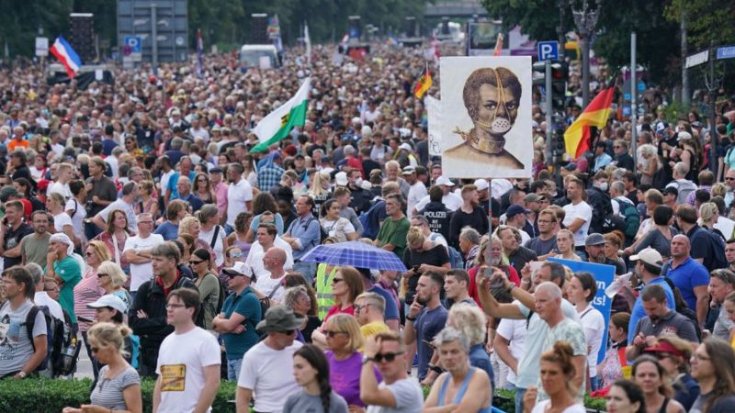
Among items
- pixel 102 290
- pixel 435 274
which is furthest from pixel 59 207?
pixel 435 274

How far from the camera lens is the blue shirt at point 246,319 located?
516 inches

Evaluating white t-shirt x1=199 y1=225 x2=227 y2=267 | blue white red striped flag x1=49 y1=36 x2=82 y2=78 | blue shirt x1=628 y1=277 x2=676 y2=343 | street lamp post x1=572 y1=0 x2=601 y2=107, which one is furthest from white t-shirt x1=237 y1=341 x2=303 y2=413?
blue white red striped flag x1=49 y1=36 x2=82 y2=78

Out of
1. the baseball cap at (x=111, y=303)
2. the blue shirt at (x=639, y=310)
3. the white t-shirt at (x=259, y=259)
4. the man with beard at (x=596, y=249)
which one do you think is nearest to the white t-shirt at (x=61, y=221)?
the white t-shirt at (x=259, y=259)

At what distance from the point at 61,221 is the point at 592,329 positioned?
8.19 m

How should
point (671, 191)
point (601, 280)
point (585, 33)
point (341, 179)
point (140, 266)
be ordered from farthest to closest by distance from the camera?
point (585, 33), point (341, 179), point (671, 191), point (140, 266), point (601, 280)

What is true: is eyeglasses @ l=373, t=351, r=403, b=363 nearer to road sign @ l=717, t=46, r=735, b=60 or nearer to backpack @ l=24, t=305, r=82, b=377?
backpack @ l=24, t=305, r=82, b=377

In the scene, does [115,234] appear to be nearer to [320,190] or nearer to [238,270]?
[320,190]

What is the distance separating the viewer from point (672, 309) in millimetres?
12125

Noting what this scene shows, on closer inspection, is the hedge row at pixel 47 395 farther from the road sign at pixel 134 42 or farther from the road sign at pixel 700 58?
the road sign at pixel 134 42

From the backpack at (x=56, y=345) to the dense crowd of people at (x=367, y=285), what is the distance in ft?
0.07

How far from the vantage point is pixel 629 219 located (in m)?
19.3

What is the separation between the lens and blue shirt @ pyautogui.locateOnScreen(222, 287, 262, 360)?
13.1 m

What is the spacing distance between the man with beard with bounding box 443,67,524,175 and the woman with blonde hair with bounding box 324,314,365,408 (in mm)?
3387

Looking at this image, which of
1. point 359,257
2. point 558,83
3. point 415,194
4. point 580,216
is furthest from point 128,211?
point 558,83
